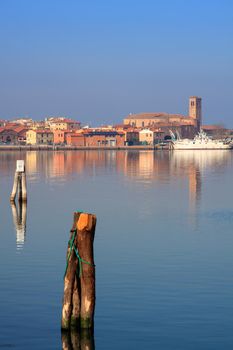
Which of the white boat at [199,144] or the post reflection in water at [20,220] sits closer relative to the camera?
the post reflection in water at [20,220]

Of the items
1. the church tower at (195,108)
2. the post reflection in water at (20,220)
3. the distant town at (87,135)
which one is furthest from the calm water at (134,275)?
the church tower at (195,108)

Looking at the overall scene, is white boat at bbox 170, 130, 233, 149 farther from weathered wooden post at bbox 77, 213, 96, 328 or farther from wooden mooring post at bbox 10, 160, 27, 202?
weathered wooden post at bbox 77, 213, 96, 328

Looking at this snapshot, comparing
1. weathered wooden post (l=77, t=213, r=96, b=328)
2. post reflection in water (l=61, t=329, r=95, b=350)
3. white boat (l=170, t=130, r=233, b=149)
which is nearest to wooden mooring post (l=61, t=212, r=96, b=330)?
weathered wooden post (l=77, t=213, r=96, b=328)

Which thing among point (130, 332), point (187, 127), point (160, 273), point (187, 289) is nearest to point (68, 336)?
point (130, 332)

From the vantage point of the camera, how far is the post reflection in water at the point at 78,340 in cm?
930

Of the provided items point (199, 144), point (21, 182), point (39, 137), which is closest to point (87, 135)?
point (39, 137)

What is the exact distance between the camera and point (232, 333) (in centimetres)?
979

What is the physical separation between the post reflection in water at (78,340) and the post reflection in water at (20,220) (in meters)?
6.50

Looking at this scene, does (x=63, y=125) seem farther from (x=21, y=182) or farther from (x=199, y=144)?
(x=21, y=182)

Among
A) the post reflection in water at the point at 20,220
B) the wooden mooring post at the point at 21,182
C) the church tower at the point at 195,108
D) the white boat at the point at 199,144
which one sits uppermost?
the church tower at the point at 195,108

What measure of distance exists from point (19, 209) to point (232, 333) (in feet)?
47.5

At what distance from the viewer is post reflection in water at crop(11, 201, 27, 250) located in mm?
17023

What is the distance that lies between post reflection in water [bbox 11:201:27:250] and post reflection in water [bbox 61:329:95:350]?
6.50 meters

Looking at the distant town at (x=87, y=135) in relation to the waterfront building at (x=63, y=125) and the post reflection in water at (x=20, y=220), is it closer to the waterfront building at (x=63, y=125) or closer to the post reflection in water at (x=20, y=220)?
the waterfront building at (x=63, y=125)
